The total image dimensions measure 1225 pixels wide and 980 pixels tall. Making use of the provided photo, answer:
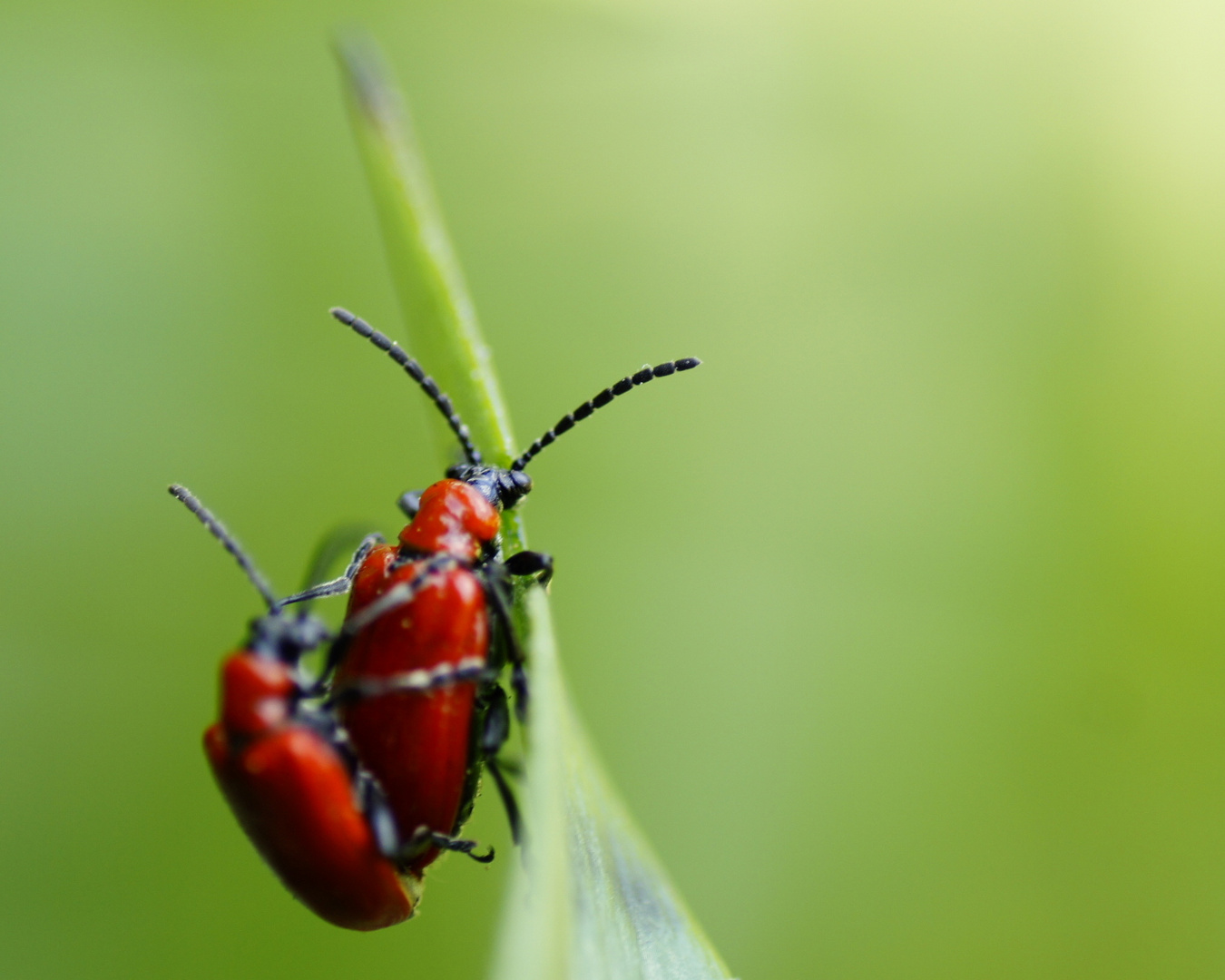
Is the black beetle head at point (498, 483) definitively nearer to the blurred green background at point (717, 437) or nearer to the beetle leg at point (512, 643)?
the beetle leg at point (512, 643)

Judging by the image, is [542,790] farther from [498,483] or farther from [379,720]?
[498,483]

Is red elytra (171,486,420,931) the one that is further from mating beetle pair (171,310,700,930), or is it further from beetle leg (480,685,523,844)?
beetle leg (480,685,523,844)

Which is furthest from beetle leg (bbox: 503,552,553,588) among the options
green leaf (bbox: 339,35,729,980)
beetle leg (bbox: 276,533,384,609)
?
beetle leg (bbox: 276,533,384,609)

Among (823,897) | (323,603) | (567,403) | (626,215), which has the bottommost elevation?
(823,897)

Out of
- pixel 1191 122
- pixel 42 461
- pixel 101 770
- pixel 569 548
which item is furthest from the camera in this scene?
pixel 1191 122

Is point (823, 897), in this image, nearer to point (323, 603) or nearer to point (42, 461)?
point (323, 603)

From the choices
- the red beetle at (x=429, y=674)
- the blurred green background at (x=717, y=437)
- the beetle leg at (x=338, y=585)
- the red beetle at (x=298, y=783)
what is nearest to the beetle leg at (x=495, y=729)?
the red beetle at (x=429, y=674)

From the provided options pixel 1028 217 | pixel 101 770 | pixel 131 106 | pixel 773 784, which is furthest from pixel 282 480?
pixel 1028 217
